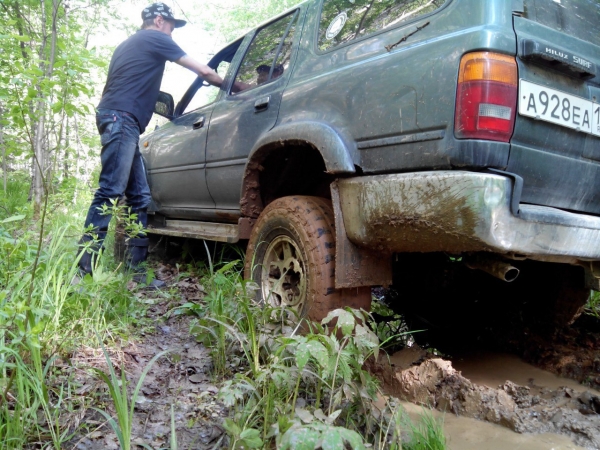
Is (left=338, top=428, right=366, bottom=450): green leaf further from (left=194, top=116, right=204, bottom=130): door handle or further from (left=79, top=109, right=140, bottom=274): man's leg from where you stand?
(left=194, top=116, right=204, bottom=130): door handle

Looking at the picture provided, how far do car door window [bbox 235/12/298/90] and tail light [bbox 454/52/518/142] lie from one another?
1378 mm

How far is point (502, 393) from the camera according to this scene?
5.98 ft

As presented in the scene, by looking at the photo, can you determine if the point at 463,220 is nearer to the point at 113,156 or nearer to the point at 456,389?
the point at 456,389

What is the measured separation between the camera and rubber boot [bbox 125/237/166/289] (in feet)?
10.4

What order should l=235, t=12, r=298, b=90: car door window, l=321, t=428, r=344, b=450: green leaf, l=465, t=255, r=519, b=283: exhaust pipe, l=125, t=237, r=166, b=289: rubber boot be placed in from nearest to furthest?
1. l=321, t=428, r=344, b=450: green leaf
2. l=465, t=255, r=519, b=283: exhaust pipe
3. l=235, t=12, r=298, b=90: car door window
4. l=125, t=237, r=166, b=289: rubber boot

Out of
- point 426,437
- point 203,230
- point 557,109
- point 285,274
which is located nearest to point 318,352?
point 426,437

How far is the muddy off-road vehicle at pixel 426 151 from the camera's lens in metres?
1.63

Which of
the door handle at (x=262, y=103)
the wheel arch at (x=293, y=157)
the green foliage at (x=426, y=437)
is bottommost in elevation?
the green foliage at (x=426, y=437)

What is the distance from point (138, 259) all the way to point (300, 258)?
1.56 meters

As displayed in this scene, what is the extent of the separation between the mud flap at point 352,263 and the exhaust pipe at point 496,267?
0.39 metres

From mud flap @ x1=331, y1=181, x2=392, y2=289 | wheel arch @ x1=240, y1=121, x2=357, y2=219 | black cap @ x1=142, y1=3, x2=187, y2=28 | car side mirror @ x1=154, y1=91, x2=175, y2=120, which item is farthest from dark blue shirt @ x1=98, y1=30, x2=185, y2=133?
mud flap @ x1=331, y1=181, x2=392, y2=289

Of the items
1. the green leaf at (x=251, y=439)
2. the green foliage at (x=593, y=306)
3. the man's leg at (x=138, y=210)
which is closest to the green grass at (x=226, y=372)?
the green leaf at (x=251, y=439)

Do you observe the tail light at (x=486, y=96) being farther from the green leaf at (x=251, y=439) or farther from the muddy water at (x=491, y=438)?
the green leaf at (x=251, y=439)

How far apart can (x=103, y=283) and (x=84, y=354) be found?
1.03 ft
